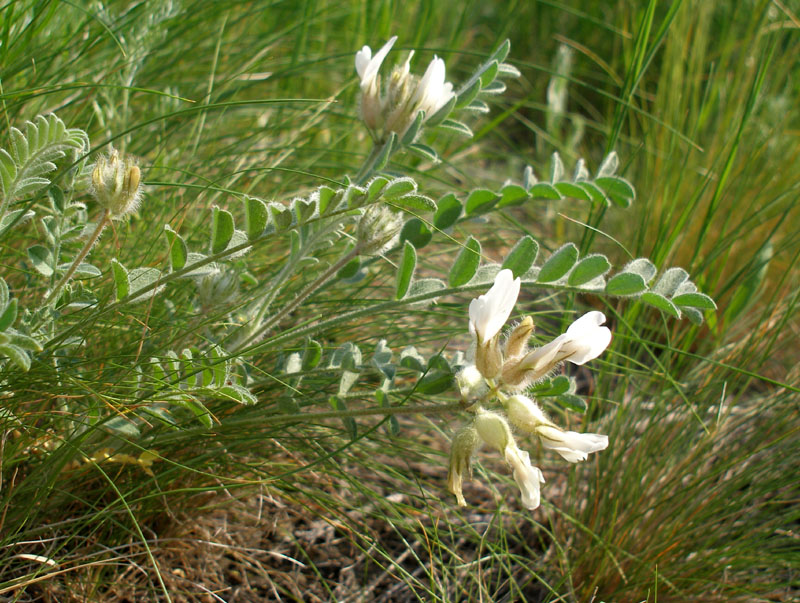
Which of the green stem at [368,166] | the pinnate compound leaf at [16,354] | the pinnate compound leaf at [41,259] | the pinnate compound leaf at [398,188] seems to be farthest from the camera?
the green stem at [368,166]

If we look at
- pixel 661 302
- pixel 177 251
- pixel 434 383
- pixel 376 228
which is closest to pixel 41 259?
pixel 177 251

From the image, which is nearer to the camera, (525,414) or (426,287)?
(525,414)

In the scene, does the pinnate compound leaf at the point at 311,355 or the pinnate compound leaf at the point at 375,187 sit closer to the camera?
the pinnate compound leaf at the point at 375,187

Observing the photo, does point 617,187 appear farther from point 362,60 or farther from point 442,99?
point 362,60

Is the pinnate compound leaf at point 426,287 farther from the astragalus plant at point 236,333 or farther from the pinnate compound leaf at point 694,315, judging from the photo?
the pinnate compound leaf at point 694,315

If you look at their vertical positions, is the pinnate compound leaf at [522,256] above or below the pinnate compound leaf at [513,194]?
below

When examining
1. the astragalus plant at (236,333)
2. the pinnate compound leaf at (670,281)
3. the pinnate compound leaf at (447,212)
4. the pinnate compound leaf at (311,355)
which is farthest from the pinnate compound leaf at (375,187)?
the pinnate compound leaf at (670,281)
